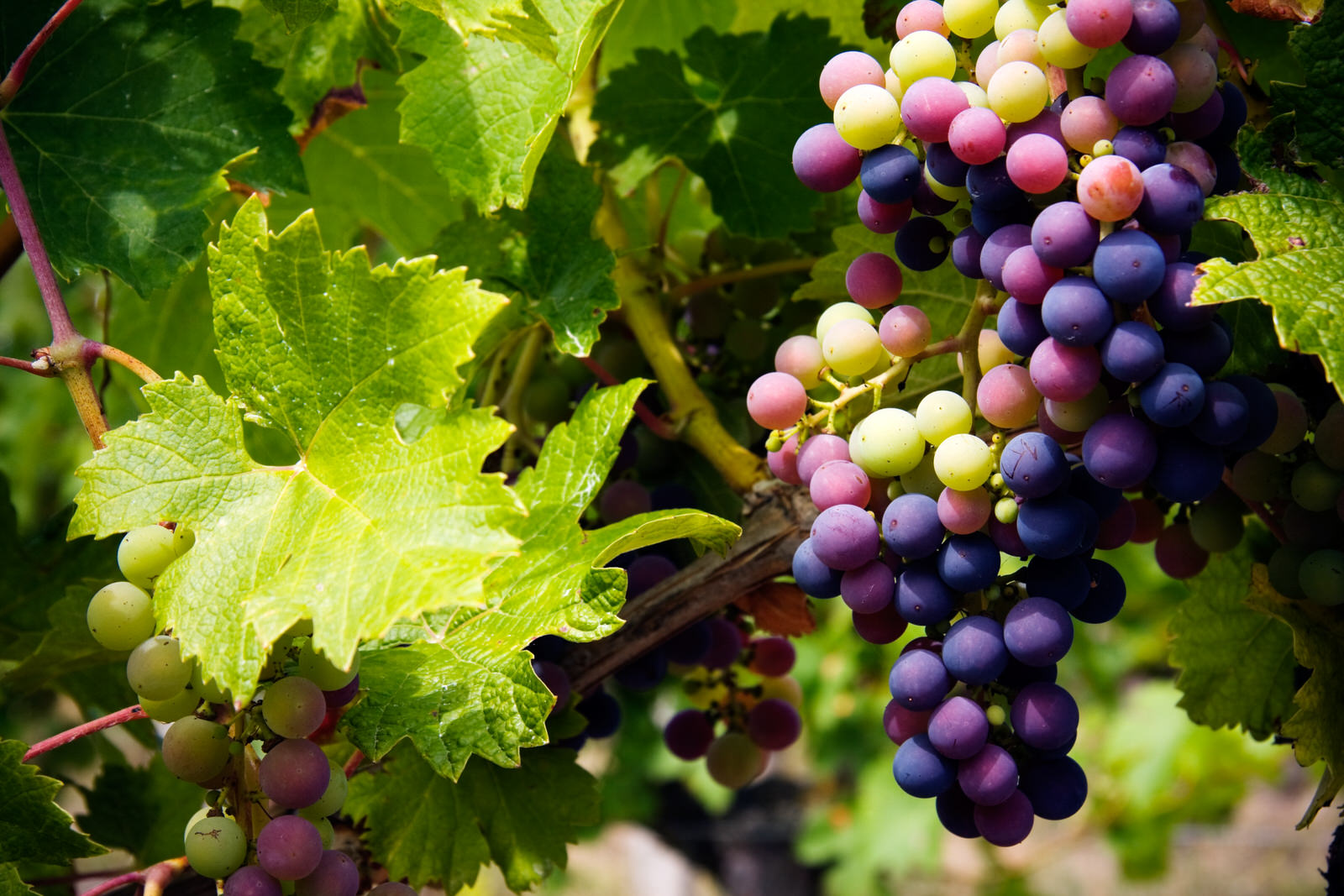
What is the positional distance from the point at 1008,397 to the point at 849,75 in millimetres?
230

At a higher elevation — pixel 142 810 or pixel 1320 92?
pixel 1320 92

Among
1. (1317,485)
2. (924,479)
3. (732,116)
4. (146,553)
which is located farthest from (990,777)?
(732,116)

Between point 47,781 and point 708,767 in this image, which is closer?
point 47,781

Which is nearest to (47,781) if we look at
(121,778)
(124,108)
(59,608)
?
(59,608)

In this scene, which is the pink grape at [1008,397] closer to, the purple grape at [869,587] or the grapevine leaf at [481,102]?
the purple grape at [869,587]

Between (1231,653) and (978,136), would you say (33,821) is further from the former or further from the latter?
(1231,653)

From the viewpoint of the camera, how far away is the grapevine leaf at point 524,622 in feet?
2.18

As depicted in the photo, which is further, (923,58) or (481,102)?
(481,102)

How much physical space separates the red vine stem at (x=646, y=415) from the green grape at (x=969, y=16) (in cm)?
37

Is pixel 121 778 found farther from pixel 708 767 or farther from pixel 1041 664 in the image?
pixel 1041 664

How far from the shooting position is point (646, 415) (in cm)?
90

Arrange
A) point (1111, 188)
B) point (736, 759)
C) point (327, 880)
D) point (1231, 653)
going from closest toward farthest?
point (1111, 188) → point (327, 880) → point (1231, 653) → point (736, 759)

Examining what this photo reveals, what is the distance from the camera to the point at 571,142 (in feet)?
3.22

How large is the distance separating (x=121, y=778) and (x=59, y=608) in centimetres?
27
